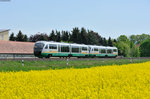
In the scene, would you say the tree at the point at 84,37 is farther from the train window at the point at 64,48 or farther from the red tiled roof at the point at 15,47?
the train window at the point at 64,48

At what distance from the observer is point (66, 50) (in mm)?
39156

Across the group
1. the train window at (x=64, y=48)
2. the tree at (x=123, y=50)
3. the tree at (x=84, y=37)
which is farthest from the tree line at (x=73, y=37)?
the train window at (x=64, y=48)

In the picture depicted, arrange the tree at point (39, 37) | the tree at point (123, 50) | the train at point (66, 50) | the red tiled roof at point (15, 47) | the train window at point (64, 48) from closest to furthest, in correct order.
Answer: the train at point (66, 50) → the train window at point (64, 48) → the red tiled roof at point (15, 47) → the tree at point (39, 37) → the tree at point (123, 50)

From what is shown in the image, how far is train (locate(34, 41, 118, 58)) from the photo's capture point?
114ft

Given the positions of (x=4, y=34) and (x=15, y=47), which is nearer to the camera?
(x=15, y=47)

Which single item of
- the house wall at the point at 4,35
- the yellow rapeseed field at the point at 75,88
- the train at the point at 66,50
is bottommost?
the yellow rapeseed field at the point at 75,88

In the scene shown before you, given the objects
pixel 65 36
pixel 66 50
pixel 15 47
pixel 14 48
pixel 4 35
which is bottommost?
pixel 66 50

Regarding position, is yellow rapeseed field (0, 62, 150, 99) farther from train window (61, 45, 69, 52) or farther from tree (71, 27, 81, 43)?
tree (71, 27, 81, 43)

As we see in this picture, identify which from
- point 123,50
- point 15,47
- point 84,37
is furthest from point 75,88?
point 123,50

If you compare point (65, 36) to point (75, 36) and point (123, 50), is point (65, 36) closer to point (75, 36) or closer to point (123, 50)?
point (75, 36)

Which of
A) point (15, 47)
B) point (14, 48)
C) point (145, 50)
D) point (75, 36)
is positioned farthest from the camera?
point (145, 50)

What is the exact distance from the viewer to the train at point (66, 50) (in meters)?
34.8

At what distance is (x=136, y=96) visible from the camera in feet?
19.4

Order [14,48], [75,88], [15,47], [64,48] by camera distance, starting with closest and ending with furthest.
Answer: [75,88]
[64,48]
[14,48]
[15,47]
